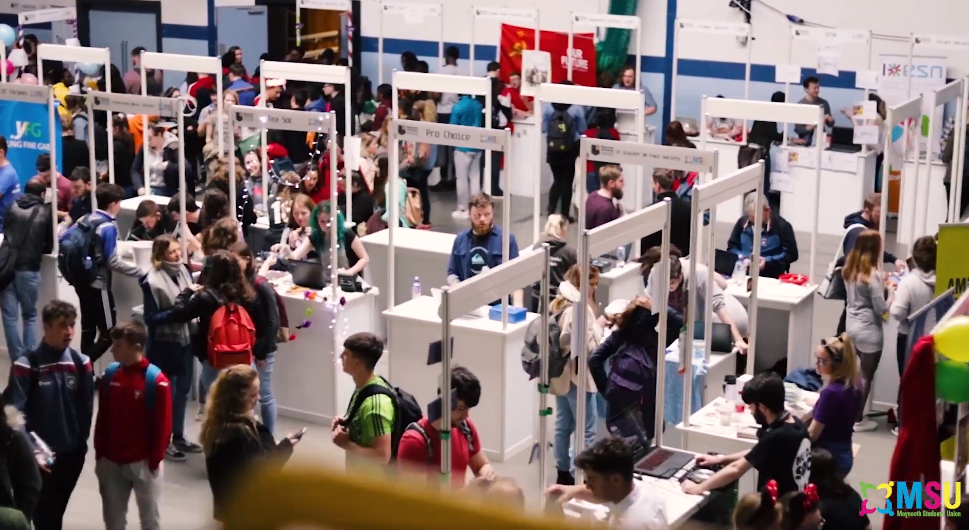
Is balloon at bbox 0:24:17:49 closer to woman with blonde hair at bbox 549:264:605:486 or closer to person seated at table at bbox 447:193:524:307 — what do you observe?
person seated at table at bbox 447:193:524:307

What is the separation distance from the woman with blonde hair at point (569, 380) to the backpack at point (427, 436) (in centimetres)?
77

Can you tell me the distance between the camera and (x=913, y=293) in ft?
21.3

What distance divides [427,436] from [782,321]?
3.41 m

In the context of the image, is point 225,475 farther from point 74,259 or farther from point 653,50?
point 653,50

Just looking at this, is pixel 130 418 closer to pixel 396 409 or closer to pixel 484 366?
pixel 396 409

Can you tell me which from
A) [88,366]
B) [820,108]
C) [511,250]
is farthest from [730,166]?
[88,366]

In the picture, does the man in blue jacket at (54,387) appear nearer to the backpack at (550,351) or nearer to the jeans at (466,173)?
the backpack at (550,351)

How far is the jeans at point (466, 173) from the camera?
38.9 ft

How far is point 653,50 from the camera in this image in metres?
13.1

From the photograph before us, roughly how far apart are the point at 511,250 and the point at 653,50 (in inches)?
275

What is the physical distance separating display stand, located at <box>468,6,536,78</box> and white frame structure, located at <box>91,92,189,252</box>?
217 inches

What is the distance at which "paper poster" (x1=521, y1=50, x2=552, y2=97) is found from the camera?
39.3 ft

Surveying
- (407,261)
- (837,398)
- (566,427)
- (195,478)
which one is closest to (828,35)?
(407,261)

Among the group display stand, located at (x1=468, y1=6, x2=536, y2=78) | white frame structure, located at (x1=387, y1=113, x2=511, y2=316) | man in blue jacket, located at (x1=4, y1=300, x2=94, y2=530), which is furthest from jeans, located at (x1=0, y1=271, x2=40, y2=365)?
display stand, located at (x1=468, y1=6, x2=536, y2=78)
